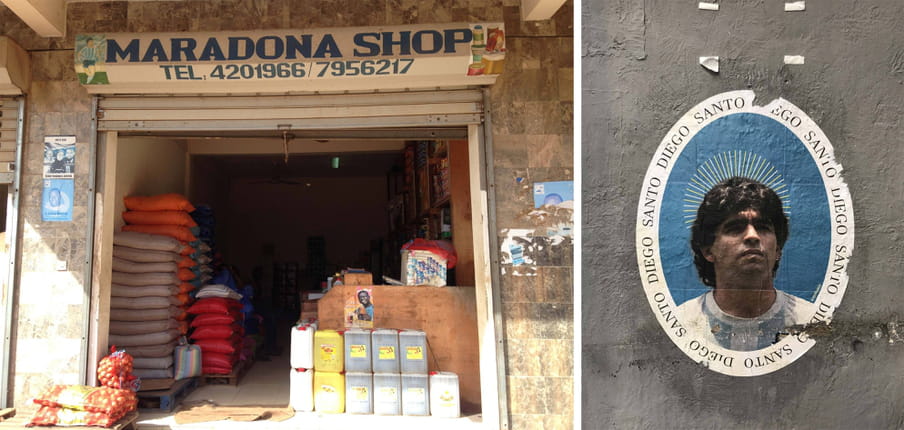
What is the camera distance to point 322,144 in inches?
359

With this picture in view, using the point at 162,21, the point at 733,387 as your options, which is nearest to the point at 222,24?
the point at 162,21

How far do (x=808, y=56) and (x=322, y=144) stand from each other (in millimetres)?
6967

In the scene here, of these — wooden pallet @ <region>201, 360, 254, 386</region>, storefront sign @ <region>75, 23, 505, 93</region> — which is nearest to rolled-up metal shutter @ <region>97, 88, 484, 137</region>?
storefront sign @ <region>75, 23, 505, 93</region>

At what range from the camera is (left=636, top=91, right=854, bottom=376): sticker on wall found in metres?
3.28

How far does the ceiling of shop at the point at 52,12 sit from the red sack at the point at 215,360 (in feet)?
10.9

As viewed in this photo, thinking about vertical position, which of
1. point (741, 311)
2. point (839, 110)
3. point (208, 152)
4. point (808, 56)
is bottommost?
point (741, 311)

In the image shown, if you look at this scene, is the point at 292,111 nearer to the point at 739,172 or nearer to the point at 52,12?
the point at 52,12

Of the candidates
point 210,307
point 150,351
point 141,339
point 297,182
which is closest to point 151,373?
point 150,351

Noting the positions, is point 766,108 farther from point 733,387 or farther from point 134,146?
point 134,146

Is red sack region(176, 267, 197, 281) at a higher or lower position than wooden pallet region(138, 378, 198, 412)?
higher

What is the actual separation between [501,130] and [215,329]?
3720 millimetres

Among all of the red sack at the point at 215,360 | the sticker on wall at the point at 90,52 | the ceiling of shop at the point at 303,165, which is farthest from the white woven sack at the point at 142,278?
the ceiling of shop at the point at 303,165

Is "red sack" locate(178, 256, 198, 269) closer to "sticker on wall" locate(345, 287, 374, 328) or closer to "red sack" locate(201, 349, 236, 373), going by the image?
"red sack" locate(201, 349, 236, 373)

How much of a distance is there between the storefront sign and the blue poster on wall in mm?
891
